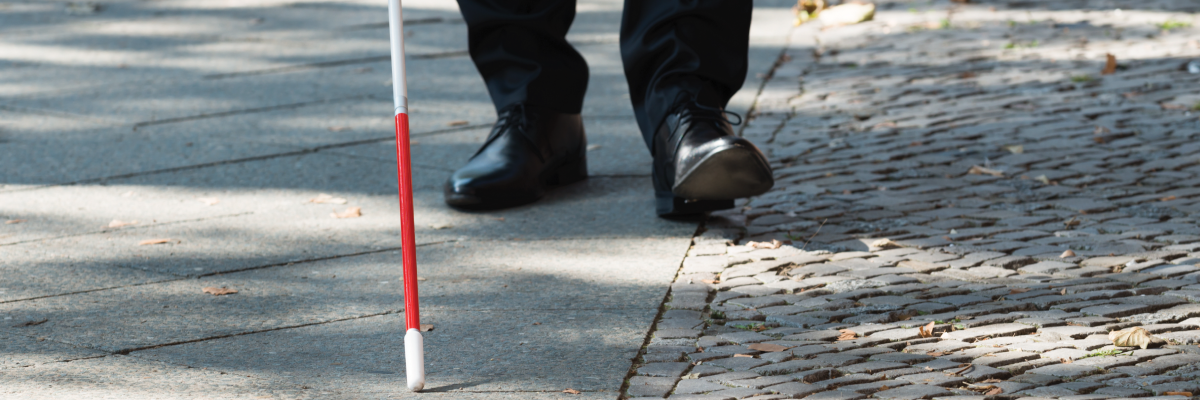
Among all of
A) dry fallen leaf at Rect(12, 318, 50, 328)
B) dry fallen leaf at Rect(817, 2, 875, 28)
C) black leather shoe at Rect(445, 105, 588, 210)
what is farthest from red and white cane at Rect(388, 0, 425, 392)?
dry fallen leaf at Rect(817, 2, 875, 28)

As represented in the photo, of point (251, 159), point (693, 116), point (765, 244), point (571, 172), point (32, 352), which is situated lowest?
point (251, 159)

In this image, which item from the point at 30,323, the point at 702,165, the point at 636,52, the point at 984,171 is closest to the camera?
the point at 30,323

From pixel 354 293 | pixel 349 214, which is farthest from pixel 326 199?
pixel 354 293

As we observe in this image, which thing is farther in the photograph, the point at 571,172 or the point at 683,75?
the point at 571,172

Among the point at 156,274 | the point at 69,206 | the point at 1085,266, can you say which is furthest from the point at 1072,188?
the point at 69,206

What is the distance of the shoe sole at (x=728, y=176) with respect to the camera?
2.47 meters

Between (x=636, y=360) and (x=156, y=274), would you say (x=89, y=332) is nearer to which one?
(x=156, y=274)

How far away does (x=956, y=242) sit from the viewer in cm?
256

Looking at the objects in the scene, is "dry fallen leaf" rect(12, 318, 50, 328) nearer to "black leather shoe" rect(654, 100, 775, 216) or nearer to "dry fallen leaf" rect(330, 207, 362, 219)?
"dry fallen leaf" rect(330, 207, 362, 219)

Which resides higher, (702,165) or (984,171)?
(702,165)

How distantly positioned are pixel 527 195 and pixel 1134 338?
159 cm

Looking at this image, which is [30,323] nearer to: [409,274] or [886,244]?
[409,274]

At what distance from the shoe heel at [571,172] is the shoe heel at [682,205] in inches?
17.0

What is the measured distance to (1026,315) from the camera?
205 cm
